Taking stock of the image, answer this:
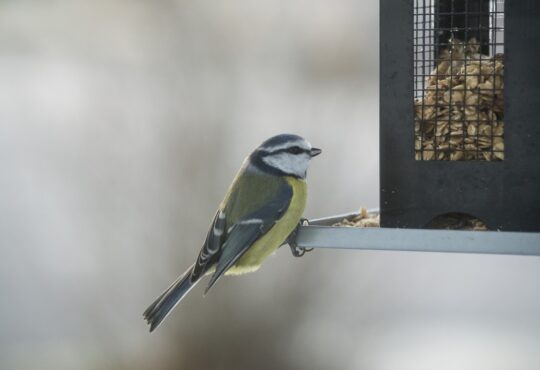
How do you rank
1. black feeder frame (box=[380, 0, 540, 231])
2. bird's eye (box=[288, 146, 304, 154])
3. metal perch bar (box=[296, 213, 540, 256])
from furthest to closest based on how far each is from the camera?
bird's eye (box=[288, 146, 304, 154]) → black feeder frame (box=[380, 0, 540, 231]) → metal perch bar (box=[296, 213, 540, 256])

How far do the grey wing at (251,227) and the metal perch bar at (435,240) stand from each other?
42 centimetres

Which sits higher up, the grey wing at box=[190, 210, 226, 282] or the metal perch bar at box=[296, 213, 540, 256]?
the metal perch bar at box=[296, 213, 540, 256]

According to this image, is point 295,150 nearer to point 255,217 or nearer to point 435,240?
point 255,217

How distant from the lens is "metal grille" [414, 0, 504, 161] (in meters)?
3.49

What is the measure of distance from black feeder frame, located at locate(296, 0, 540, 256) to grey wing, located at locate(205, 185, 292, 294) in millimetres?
213

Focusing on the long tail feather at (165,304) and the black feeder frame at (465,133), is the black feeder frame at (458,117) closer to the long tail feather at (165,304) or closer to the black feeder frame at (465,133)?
the black feeder frame at (465,133)

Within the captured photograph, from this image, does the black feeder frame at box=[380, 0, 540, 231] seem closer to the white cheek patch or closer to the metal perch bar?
the white cheek patch

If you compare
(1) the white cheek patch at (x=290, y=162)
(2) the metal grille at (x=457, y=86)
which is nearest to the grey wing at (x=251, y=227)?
(1) the white cheek patch at (x=290, y=162)

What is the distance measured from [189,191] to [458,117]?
213 cm

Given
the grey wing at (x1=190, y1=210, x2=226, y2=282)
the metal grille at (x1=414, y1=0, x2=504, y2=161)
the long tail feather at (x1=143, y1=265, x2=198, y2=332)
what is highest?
the metal grille at (x1=414, y1=0, x2=504, y2=161)

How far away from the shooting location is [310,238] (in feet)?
10.8

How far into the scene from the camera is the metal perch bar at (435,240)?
2.93m

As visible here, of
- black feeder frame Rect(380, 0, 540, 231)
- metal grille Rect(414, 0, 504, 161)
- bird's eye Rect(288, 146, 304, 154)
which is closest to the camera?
black feeder frame Rect(380, 0, 540, 231)

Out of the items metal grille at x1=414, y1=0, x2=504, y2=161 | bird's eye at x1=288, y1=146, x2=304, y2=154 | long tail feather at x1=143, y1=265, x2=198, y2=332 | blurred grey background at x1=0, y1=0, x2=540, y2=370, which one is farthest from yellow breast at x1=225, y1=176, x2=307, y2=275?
blurred grey background at x1=0, y1=0, x2=540, y2=370
